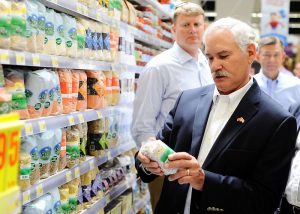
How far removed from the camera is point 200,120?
2613 mm

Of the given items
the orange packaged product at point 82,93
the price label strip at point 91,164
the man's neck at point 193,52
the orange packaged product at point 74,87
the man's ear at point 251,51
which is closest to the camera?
the man's ear at point 251,51

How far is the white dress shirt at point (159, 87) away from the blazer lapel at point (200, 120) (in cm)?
109

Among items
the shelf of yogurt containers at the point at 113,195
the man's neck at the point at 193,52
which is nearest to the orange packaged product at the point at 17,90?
the shelf of yogurt containers at the point at 113,195

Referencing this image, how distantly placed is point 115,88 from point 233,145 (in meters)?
1.69

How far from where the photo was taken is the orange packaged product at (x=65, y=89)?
2.99 meters

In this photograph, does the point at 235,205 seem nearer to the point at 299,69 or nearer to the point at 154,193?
the point at 154,193

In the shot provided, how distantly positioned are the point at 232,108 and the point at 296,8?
2075cm

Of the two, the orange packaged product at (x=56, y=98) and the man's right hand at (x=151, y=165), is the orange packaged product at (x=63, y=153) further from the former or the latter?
the man's right hand at (x=151, y=165)

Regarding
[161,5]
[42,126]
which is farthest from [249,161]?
[161,5]

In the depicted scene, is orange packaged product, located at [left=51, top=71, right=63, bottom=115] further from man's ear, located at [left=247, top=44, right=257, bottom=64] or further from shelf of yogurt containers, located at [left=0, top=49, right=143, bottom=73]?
man's ear, located at [left=247, top=44, right=257, bottom=64]

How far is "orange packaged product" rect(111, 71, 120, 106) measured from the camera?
391 centimetres

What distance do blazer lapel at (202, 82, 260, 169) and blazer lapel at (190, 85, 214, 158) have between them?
115 millimetres

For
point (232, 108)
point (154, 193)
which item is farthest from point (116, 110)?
point (232, 108)

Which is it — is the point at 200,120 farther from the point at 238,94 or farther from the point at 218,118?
the point at 238,94
